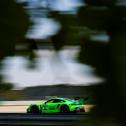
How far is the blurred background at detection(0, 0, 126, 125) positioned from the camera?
2.04 ft

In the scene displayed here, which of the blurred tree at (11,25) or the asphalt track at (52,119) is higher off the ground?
the blurred tree at (11,25)

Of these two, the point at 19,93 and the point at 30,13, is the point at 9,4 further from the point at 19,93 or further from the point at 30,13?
the point at 19,93

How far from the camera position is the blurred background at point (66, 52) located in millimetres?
621

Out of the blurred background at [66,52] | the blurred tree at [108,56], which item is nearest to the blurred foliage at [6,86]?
the blurred background at [66,52]

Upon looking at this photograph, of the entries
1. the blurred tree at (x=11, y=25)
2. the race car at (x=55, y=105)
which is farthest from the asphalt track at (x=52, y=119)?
the blurred tree at (x=11, y=25)

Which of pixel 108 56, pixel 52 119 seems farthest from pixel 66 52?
pixel 52 119

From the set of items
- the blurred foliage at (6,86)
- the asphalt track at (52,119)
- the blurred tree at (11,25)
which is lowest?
the asphalt track at (52,119)

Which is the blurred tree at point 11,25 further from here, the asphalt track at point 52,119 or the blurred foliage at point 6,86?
the asphalt track at point 52,119

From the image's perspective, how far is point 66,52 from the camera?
65cm

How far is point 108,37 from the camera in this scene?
2.08ft

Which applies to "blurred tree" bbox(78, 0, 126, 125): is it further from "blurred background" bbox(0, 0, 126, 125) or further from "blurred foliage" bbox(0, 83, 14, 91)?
"blurred foliage" bbox(0, 83, 14, 91)

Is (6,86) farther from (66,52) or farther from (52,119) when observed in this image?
(52,119)

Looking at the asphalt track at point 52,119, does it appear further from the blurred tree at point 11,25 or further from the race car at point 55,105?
the blurred tree at point 11,25

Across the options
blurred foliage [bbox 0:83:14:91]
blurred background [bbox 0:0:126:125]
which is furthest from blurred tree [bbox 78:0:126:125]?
blurred foliage [bbox 0:83:14:91]
